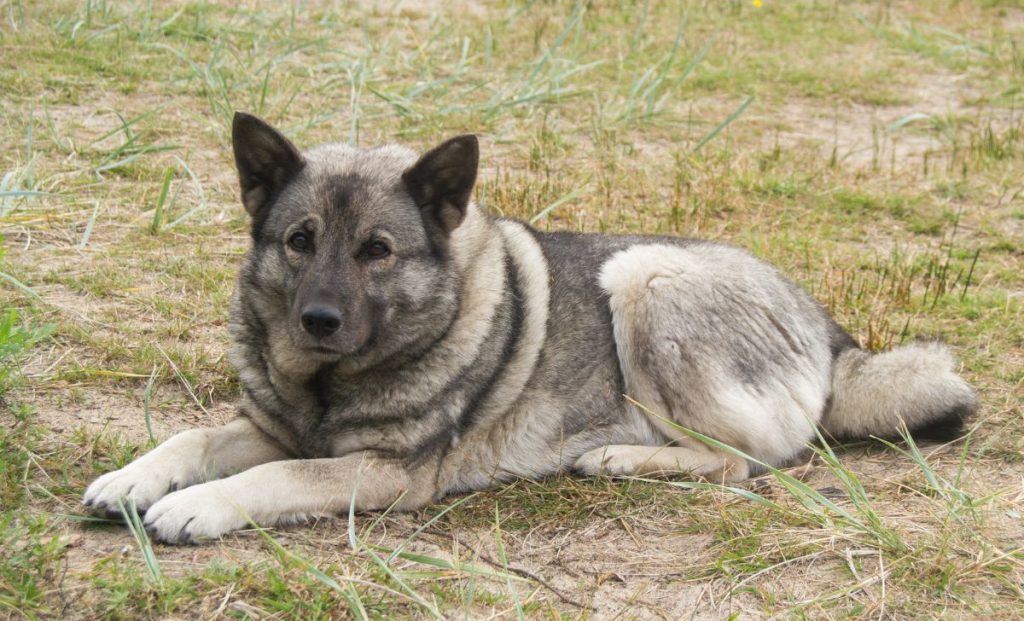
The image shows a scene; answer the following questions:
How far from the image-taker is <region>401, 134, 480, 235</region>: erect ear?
3867mm

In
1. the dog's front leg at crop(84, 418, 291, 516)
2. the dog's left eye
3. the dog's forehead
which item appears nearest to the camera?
the dog's front leg at crop(84, 418, 291, 516)

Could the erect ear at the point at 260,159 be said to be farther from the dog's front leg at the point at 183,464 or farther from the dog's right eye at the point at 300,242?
the dog's front leg at the point at 183,464

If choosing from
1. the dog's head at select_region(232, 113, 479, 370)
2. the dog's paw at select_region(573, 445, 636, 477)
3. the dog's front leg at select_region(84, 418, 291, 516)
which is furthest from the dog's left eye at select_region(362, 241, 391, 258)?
the dog's paw at select_region(573, 445, 636, 477)

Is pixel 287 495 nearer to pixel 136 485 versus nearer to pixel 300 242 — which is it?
pixel 136 485

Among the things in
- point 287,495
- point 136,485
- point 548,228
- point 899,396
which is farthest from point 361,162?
point 548,228

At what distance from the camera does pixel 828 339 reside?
4.58 meters

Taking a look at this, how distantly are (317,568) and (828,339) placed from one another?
2483 mm

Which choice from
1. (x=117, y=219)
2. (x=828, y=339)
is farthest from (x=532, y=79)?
(x=828, y=339)

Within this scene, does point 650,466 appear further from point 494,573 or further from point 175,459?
point 175,459

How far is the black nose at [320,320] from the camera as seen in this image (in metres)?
3.56

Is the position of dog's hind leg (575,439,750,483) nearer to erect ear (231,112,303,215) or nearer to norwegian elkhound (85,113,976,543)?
norwegian elkhound (85,113,976,543)

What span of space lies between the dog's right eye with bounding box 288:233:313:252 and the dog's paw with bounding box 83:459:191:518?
0.85 meters

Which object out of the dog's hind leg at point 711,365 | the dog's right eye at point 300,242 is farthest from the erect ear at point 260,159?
the dog's hind leg at point 711,365

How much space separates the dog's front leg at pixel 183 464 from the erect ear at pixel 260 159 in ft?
2.74
